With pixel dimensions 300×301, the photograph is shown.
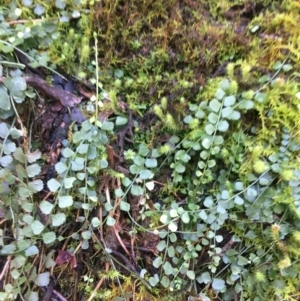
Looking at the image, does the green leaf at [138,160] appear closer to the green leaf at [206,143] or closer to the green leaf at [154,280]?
the green leaf at [206,143]

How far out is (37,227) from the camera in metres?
1.09

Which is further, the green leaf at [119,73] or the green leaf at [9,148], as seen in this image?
the green leaf at [119,73]

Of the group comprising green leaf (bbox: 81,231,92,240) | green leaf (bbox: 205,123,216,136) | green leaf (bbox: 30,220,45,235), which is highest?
green leaf (bbox: 205,123,216,136)

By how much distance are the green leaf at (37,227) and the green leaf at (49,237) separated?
0.06 feet

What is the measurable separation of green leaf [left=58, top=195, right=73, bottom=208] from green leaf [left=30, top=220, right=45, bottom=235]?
8 cm

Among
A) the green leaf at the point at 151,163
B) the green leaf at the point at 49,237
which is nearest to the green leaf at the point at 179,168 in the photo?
the green leaf at the point at 151,163

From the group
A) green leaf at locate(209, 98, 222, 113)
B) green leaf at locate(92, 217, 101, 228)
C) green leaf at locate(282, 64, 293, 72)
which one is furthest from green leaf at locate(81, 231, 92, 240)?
green leaf at locate(282, 64, 293, 72)

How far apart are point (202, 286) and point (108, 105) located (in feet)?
1.91

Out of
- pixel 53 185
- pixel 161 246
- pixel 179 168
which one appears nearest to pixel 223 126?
pixel 179 168

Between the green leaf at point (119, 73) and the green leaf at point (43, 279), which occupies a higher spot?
the green leaf at point (119, 73)

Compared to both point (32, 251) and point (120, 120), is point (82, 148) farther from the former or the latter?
point (32, 251)

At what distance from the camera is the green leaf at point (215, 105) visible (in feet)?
3.65

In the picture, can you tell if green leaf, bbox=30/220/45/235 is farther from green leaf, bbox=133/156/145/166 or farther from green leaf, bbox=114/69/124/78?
green leaf, bbox=114/69/124/78

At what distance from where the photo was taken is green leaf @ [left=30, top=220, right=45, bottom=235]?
3.57 ft
